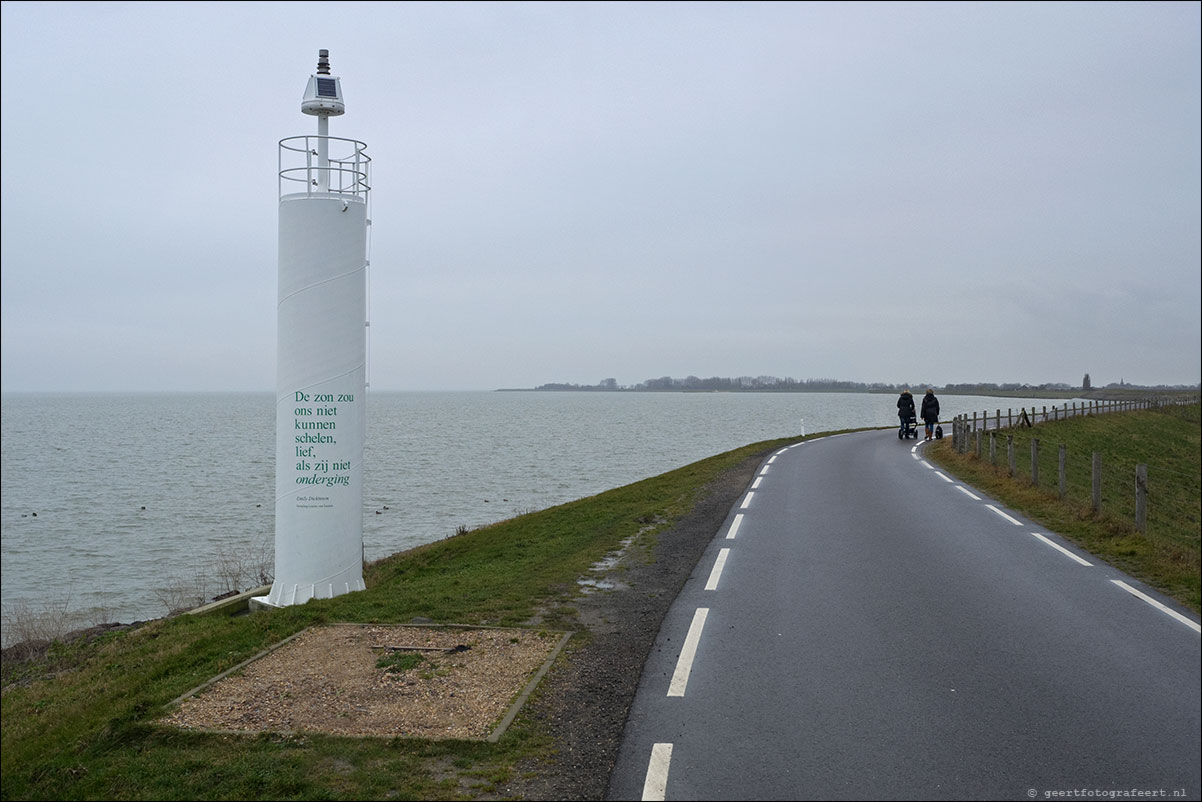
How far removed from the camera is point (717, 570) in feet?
34.1

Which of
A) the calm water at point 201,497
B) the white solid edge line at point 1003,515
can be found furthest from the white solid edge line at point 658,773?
the calm water at point 201,497

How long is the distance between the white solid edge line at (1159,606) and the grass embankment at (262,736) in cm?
587

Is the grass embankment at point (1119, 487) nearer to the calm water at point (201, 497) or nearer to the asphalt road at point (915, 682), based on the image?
the asphalt road at point (915, 682)

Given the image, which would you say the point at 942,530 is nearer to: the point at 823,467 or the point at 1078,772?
the point at 1078,772

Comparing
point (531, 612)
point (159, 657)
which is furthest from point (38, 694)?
point (531, 612)

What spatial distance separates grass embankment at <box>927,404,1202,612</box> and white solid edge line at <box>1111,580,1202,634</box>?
10.6 inches

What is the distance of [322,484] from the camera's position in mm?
11680

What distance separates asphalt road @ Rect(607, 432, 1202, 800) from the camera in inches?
188

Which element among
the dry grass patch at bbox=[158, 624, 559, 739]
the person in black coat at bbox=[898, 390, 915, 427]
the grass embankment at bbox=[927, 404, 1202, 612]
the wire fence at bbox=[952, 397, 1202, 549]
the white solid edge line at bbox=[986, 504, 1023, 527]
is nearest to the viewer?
the dry grass patch at bbox=[158, 624, 559, 739]

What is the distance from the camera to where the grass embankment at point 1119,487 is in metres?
10.4

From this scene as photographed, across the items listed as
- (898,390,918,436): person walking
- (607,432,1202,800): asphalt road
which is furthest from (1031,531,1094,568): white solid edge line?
(898,390,918,436): person walking

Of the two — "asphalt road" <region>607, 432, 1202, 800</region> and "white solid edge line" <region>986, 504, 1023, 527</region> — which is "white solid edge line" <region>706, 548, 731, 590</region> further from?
"white solid edge line" <region>986, 504, 1023, 527</region>

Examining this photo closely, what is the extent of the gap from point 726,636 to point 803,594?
1.77m

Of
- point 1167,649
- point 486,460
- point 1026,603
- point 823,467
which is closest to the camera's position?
point 1167,649
